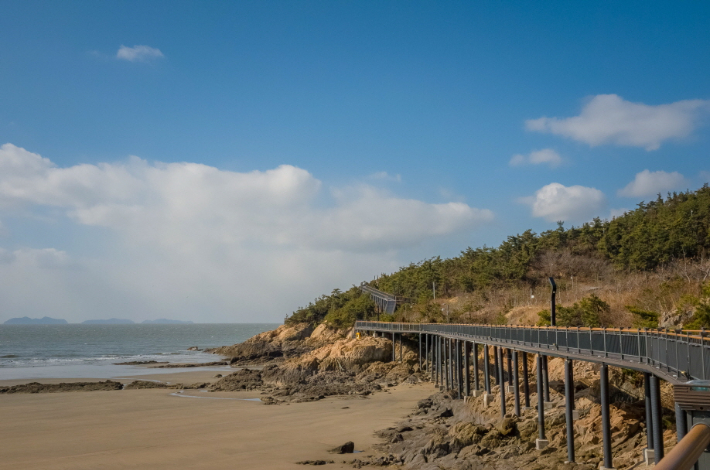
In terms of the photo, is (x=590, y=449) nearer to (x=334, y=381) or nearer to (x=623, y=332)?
(x=623, y=332)

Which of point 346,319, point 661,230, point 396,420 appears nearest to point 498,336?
point 396,420

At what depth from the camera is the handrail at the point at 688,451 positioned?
2.39m

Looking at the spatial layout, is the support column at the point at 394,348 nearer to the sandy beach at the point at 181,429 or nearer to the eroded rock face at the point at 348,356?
the eroded rock face at the point at 348,356

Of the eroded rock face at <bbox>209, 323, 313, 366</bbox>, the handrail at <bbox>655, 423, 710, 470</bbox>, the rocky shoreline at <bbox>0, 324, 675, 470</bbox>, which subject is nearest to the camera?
the handrail at <bbox>655, 423, 710, 470</bbox>

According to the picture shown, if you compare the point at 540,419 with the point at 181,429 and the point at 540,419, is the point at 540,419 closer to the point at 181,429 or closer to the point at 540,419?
the point at 540,419

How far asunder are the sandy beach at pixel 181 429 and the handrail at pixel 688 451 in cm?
1982

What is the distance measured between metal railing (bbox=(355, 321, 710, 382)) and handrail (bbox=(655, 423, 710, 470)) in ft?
29.4

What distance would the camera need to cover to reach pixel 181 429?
28.2 meters

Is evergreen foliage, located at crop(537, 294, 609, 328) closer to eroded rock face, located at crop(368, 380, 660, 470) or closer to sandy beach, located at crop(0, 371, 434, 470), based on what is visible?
sandy beach, located at crop(0, 371, 434, 470)

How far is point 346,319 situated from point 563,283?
2867 centimetres

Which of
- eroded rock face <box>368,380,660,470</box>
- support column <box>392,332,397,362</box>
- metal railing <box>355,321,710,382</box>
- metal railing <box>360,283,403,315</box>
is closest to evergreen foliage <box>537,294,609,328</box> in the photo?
metal railing <box>355,321,710,382</box>

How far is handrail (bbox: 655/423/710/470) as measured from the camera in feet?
7.83

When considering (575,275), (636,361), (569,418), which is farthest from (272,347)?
(636,361)

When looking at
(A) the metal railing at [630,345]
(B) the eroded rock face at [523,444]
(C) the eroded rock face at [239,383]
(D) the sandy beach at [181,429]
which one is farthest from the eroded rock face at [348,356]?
(B) the eroded rock face at [523,444]
